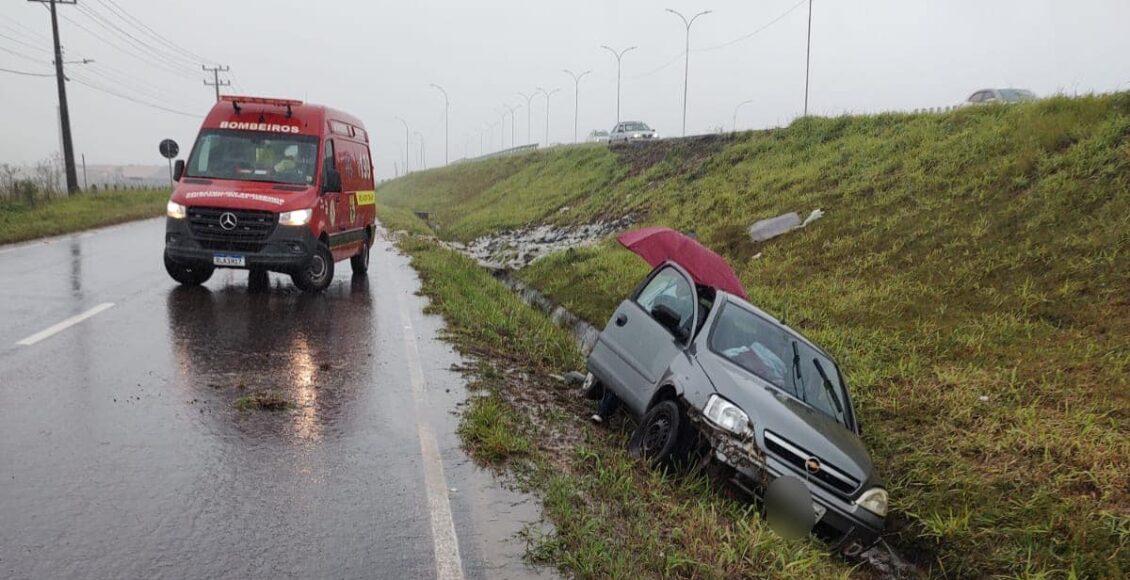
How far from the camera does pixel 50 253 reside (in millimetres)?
12703

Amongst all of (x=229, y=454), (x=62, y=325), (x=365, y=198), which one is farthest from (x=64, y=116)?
(x=229, y=454)

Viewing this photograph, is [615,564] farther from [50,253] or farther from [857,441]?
[50,253]

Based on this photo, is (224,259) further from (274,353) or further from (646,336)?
(646,336)

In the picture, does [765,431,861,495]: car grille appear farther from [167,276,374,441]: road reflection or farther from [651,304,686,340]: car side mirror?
[167,276,374,441]: road reflection

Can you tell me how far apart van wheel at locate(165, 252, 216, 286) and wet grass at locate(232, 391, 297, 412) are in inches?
194

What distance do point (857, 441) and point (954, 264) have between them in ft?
17.0

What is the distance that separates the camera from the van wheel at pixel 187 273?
9.91 meters

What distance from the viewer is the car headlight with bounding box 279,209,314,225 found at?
31.1 feet

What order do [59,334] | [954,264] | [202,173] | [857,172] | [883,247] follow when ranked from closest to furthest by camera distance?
1. [59,334]
2. [954,264]
3. [202,173]
4. [883,247]
5. [857,172]

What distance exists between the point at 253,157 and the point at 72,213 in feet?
47.4

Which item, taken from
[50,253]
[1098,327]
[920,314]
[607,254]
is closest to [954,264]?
[920,314]

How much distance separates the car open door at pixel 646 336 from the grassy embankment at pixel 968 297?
0.95 meters

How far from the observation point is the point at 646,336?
6219mm

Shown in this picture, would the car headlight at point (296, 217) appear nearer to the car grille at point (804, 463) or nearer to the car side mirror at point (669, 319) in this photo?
the car side mirror at point (669, 319)
